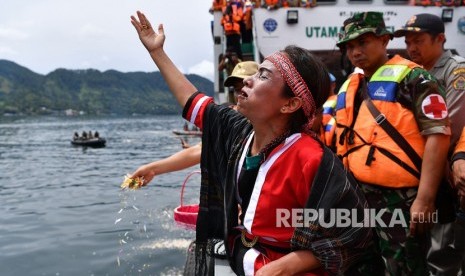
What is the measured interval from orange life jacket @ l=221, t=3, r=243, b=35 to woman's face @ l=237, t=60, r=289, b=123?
1000cm

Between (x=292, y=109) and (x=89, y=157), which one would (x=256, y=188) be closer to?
(x=292, y=109)

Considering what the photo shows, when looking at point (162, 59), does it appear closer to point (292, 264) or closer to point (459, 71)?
point (292, 264)

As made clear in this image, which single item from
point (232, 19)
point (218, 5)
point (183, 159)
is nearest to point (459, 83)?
point (183, 159)

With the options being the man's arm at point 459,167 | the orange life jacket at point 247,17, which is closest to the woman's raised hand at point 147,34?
the man's arm at point 459,167

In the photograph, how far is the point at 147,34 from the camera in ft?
7.95

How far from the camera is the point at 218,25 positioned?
1335 centimetres

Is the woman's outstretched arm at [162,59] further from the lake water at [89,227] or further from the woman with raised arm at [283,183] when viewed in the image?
the lake water at [89,227]

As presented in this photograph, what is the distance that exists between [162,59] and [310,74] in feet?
2.83

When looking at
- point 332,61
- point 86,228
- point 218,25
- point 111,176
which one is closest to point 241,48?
point 218,25

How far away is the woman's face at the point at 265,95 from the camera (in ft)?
6.34

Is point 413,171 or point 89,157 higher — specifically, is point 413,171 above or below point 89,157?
above

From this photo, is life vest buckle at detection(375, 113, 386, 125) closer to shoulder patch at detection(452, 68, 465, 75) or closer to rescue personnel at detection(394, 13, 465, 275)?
rescue personnel at detection(394, 13, 465, 275)

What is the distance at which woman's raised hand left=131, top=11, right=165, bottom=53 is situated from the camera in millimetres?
2396

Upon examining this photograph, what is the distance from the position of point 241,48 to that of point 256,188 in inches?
423
